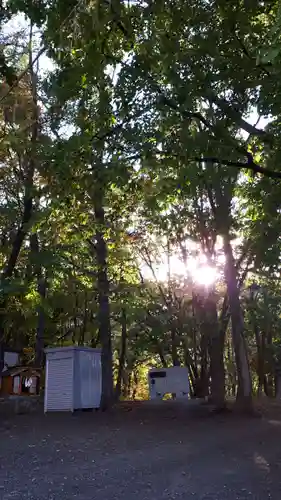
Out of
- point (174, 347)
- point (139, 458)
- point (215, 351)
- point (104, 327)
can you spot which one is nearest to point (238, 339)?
point (215, 351)

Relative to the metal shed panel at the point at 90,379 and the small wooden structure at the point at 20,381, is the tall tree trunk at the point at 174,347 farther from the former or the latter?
the metal shed panel at the point at 90,379

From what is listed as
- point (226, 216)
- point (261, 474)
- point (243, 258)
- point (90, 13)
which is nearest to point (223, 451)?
point (261, 474)

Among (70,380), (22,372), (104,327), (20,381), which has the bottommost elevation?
(70,380)

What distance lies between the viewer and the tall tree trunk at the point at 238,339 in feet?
50.6

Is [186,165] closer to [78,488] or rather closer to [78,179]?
[78,179]

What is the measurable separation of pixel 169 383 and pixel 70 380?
877cm

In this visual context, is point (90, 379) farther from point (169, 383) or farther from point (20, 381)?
point (169, 383)

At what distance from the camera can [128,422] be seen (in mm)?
13609

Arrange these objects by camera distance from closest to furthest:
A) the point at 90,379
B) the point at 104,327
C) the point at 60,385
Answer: the point at 60,385 < the point at 90,379 < the point at 104,327

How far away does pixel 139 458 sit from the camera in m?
8.09

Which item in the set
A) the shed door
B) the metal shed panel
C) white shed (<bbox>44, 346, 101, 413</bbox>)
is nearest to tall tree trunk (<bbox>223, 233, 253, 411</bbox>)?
the metal shed panel

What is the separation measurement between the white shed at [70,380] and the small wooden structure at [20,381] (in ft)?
17.3

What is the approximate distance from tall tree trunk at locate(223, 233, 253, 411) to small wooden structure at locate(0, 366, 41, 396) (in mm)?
9854

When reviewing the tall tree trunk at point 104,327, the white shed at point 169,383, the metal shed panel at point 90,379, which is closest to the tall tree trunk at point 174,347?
the white shed at point 169,383
